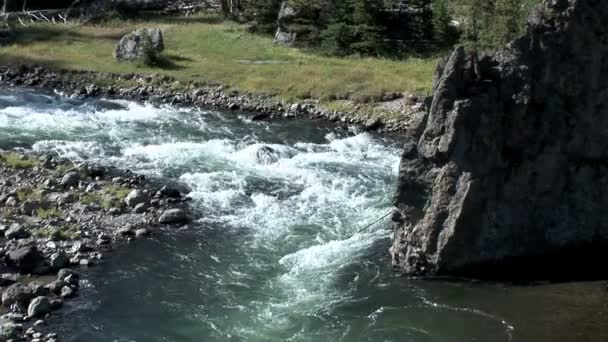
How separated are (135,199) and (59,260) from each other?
20.0 ft

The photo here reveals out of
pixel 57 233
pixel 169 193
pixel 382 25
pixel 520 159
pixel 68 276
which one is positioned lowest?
pixel 68 276

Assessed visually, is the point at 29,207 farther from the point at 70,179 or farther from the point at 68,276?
the point at 68,276

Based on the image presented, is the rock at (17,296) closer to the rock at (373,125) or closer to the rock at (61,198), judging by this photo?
the rock at (61,198)

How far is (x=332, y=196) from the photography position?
1321 inches

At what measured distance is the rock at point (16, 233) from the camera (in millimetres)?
29359

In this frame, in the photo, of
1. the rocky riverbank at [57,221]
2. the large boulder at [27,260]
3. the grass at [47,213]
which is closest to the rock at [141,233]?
the rocky riverbank at [57,221]

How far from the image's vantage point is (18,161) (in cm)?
3719

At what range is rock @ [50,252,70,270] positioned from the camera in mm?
26891

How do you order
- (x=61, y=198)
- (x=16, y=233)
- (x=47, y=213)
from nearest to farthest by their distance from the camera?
(x=16, y=233) → (x=47, y=213) → (x=61, y=198)

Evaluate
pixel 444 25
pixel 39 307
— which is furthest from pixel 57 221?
pixel 444 25

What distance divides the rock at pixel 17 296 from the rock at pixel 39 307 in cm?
39

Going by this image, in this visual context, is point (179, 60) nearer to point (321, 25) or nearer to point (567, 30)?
point (321, 25)

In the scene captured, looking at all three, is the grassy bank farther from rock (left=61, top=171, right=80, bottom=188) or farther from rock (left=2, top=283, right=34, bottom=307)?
rock (left=2, top=283, right=34, bottom=307)

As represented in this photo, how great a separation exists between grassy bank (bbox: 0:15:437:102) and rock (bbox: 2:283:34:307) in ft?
92.0
